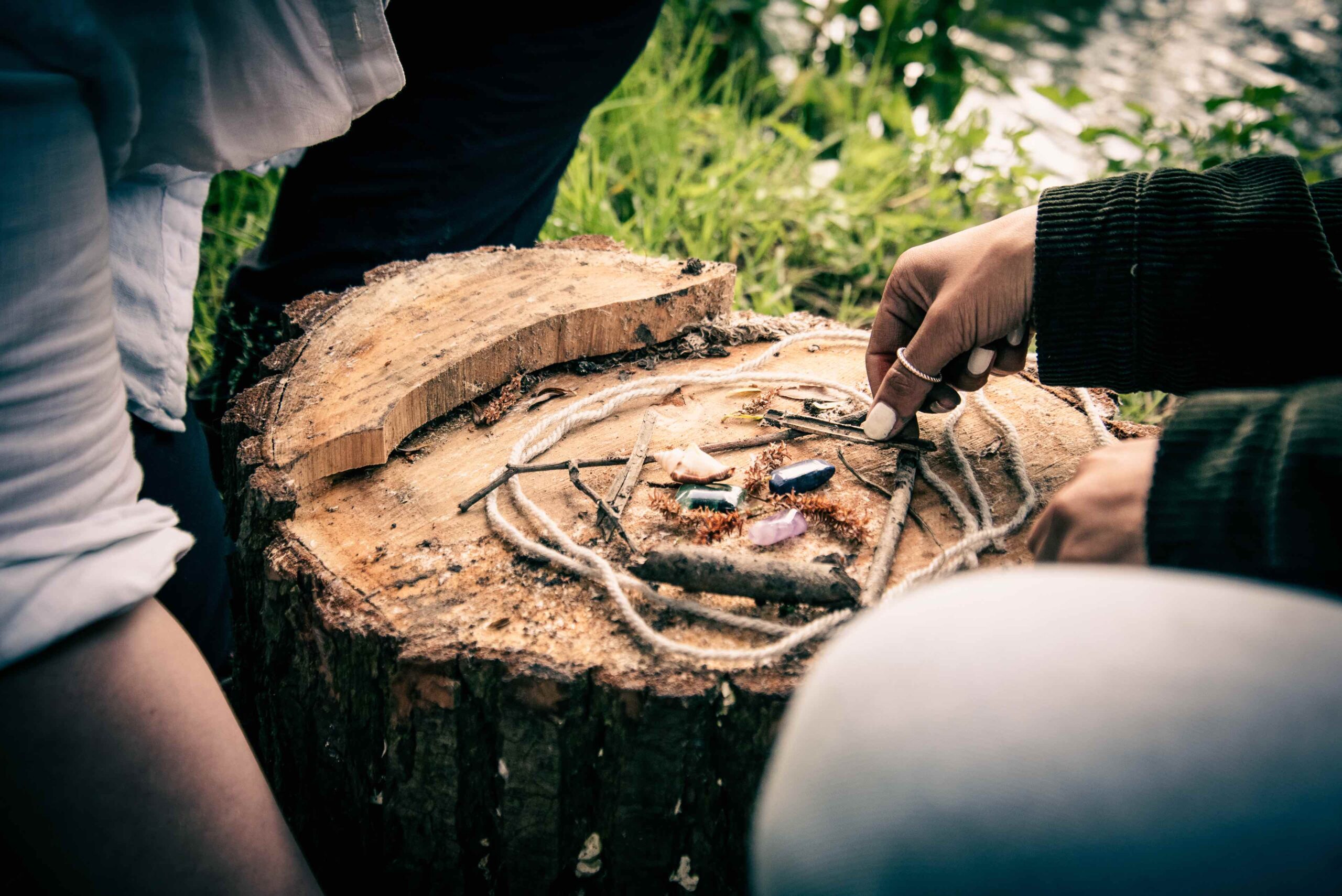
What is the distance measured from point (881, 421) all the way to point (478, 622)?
0.58 meters

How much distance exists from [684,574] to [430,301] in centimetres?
71

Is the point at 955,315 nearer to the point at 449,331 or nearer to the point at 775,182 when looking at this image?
the point at 449,331

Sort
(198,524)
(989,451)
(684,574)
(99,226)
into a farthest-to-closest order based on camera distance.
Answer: (198,524) → (989,451) → (684,574) → (99,226)

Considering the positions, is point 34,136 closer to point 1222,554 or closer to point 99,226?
point 99,226

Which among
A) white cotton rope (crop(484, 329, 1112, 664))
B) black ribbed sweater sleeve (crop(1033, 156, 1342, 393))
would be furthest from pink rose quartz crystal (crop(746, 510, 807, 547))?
black ribbed sweater sleeve (crop(1033, 156, 1342, 393))

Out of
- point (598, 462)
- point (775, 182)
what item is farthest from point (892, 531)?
point (775, 182)

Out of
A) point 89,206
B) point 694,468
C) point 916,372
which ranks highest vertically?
point 89,206

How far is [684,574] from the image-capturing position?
3.01 ft

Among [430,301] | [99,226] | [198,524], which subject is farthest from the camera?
[198,524]

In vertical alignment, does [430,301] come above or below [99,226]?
below

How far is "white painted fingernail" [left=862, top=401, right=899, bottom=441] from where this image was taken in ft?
3.77

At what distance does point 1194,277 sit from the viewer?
1018 millimetres

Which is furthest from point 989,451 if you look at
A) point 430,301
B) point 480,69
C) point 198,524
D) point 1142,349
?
point 198,524

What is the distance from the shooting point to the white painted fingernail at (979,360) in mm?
1131
